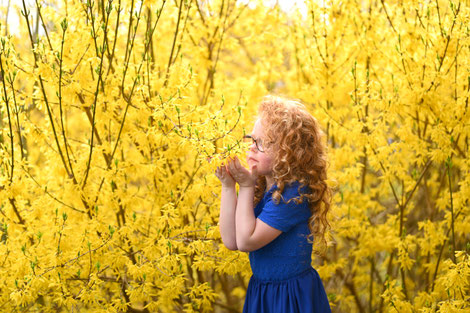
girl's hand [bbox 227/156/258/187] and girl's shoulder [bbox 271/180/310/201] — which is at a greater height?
girl's hand [bbox 227/156/258/187]

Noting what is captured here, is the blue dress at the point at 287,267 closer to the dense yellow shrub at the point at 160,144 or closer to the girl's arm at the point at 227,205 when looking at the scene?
the girl's arm at the point at 227,205

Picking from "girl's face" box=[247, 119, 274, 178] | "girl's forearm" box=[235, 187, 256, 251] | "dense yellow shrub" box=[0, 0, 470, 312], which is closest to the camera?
"girl's forearm" box=[235, 187, 256, 251]

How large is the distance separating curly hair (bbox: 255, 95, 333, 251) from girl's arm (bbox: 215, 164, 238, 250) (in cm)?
17

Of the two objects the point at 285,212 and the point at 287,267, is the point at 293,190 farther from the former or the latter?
the point at 287,267

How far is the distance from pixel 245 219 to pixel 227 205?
0.43 ft

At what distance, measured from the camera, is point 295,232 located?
2076mm

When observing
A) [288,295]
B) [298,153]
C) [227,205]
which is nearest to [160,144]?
[227,205]

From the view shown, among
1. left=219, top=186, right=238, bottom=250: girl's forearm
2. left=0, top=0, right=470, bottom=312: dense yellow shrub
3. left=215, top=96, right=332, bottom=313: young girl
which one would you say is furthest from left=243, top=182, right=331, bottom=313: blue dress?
left=0, top=0, right=470, bottom=312: dense yellow shrub

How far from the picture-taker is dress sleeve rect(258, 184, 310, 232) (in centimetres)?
198

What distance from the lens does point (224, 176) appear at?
6.59 feet

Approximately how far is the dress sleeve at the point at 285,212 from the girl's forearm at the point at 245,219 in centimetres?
6

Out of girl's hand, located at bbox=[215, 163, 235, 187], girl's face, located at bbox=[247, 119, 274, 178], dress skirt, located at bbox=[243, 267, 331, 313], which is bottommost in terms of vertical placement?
dress skirt, located at bbox=[243, 267, 331, 313]

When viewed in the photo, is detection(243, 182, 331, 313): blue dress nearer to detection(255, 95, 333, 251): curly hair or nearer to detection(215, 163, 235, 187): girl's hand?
detection(255, 95, 333, 251): curly hair

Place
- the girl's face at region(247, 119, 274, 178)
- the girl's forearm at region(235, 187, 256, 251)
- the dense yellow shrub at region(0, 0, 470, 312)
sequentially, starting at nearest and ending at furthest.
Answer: the girl's forearm at region(235, 187, 256, 251) → the girl's face at region(247, 119, 274, 178) → the dense yellow shrub at region(0, 0, 470, 312)
